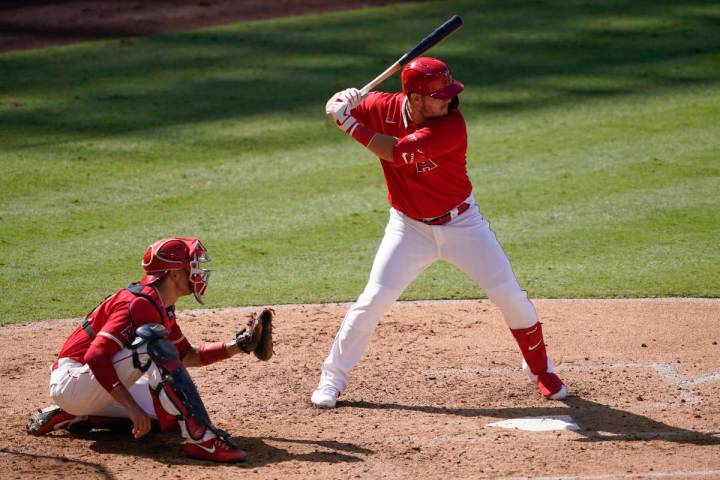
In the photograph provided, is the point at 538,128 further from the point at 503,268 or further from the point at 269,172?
the point at 503,268

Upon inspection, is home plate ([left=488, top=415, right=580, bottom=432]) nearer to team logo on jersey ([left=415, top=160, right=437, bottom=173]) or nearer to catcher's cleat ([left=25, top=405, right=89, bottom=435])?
team logo on jersey ([left=415, top=160, right=437, bottom=173])

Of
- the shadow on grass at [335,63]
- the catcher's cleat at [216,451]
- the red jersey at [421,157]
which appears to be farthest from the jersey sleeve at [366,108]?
the shadow on grass at [335,63]

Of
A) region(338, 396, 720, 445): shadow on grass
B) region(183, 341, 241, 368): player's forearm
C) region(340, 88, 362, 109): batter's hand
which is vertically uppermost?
region(340, 88, 362, 109): batter's hand

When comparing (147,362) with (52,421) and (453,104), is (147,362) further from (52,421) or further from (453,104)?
(453,104)

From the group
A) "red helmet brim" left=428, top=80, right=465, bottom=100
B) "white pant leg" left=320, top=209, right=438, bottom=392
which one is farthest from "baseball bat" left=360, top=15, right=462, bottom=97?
"white pant leg" left=320, top=209, right=438, bottom=392

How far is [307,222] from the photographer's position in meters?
9.37

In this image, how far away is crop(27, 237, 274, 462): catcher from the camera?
4.93 metres

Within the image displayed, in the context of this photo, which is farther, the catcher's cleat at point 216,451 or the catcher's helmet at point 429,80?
the catcher's helmet at point 429,80

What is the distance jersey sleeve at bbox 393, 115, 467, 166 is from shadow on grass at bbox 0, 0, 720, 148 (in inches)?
272

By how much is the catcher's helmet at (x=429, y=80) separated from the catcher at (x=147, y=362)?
1366 millimetres

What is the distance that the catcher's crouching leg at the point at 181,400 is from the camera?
489cm

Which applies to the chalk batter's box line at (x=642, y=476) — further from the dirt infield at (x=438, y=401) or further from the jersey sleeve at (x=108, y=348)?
the jersey sleeve at (x=108, y=348)

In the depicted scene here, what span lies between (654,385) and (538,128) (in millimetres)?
6181

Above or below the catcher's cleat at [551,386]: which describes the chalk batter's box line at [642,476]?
above
